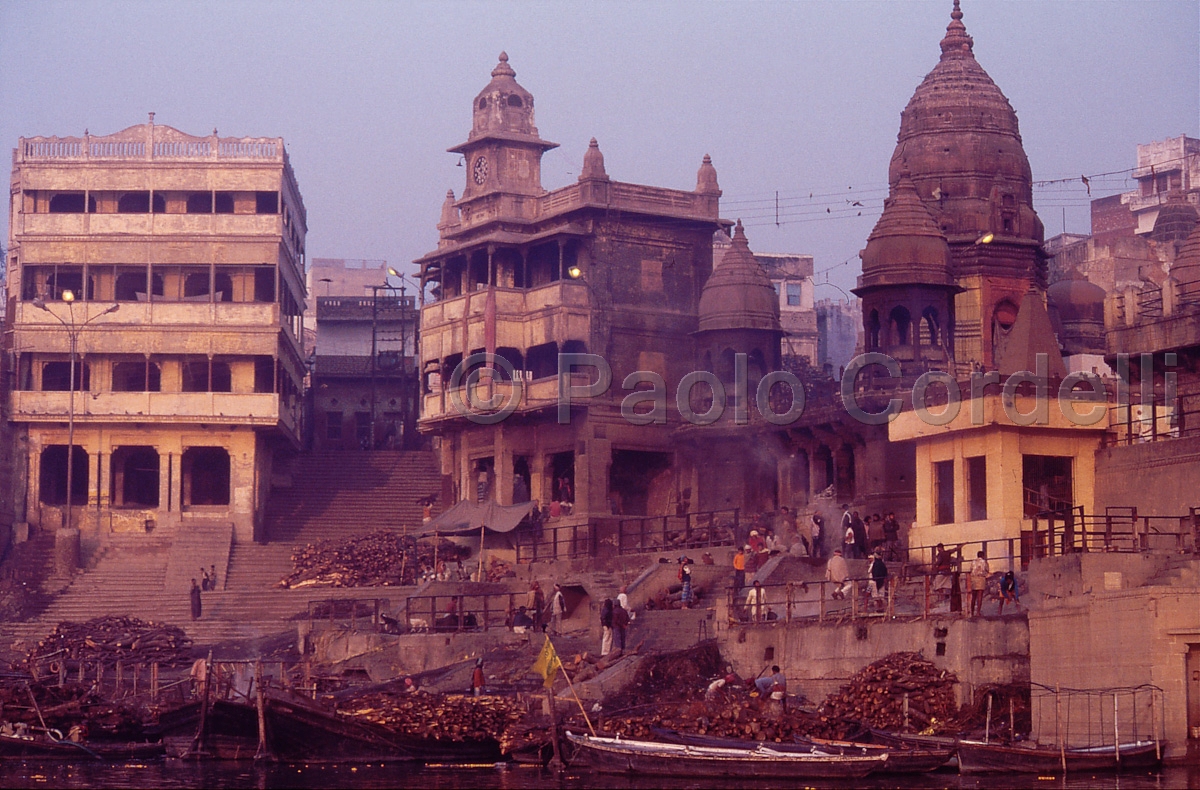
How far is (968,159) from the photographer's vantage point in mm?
55344

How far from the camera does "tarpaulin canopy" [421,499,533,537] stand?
48938 millimetres

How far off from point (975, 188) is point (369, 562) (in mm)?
19054

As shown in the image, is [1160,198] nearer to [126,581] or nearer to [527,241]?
[527,241]

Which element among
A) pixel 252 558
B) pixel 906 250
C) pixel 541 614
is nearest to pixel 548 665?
pixel 541 614

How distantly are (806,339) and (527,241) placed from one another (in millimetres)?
32418

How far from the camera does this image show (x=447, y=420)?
56.3 meters

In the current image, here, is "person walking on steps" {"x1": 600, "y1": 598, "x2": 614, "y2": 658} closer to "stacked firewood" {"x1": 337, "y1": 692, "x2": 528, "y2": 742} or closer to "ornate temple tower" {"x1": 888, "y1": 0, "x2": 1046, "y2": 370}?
"stacked firewood" {"x1": 337, "y1": 692, "x2": 528, "y2": 742}

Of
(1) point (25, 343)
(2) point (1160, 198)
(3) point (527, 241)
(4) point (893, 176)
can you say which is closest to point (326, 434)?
(1) point (25, 343)

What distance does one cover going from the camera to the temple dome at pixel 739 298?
54.3 metres

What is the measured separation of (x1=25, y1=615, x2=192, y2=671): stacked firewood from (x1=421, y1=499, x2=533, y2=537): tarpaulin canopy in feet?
22.7

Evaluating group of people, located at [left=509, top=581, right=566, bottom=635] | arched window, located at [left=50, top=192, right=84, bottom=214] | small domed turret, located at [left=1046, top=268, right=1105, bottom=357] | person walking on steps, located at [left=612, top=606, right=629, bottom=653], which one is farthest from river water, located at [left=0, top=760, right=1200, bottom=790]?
arched window, located at [left=50, top=192, right=84, bottom=214]

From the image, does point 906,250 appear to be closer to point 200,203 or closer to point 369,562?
point 369,562

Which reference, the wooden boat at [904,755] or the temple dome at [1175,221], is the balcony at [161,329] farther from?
the wooden boat at [904,755]

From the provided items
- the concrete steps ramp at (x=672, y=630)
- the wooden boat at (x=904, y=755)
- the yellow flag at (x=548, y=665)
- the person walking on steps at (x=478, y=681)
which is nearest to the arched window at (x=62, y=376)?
the concrete steps ramp at (x=672, y=630)
